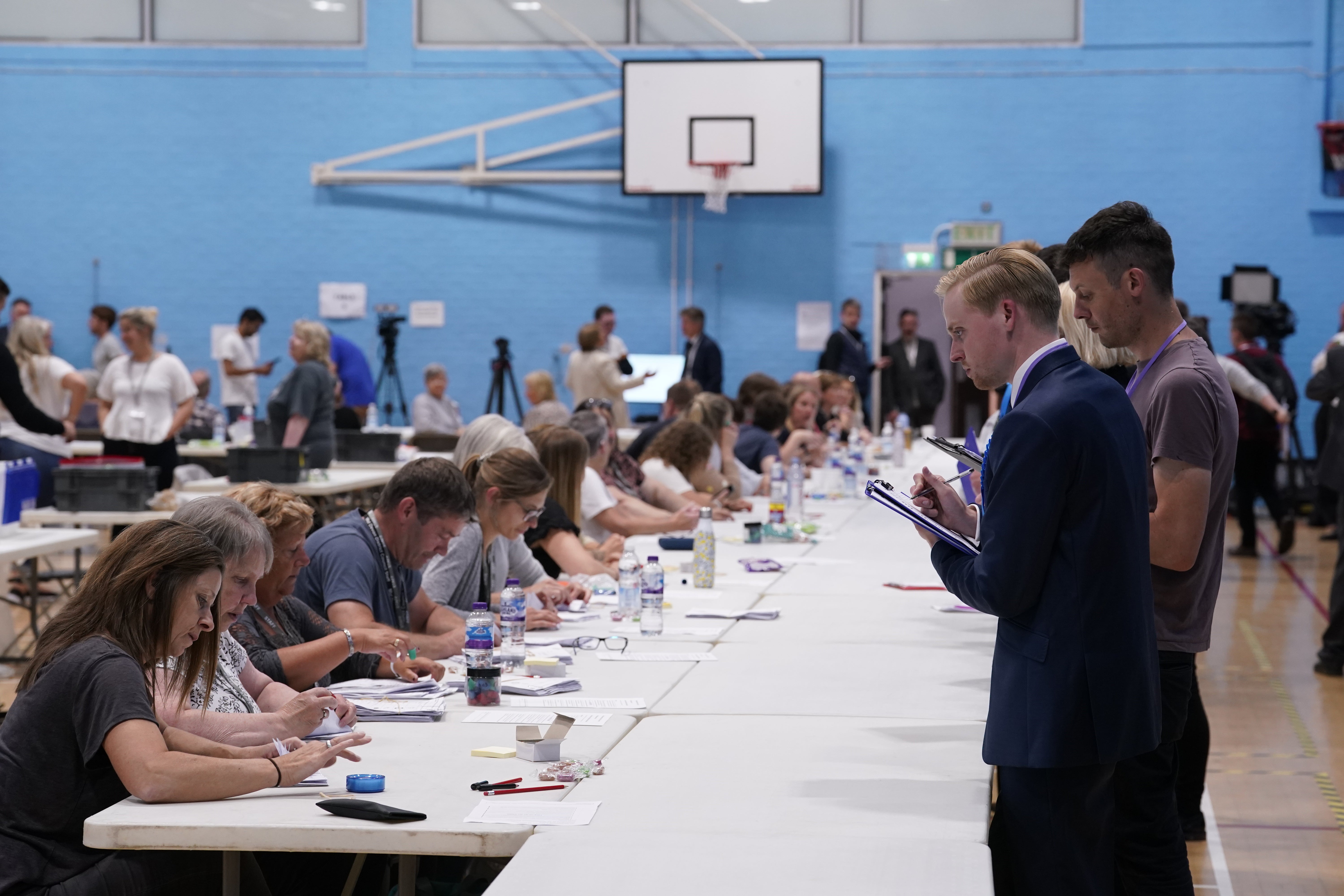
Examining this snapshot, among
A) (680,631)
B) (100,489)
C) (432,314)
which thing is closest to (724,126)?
(432,314)

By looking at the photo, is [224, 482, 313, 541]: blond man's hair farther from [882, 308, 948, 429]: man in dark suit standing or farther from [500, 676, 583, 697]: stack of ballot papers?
[882, 308, 948, 429]: man in dark suit standing

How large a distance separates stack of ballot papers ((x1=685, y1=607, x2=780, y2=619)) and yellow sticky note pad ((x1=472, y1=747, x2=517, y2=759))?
149cm

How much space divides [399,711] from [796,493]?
3817mm

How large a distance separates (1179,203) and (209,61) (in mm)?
8958

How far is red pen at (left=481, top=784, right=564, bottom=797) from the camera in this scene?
222cm

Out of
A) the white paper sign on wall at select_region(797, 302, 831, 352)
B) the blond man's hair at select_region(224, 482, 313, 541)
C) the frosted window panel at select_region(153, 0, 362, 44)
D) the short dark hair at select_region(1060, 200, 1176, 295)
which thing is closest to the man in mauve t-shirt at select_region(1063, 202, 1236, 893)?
the short dark hair at select_region(1060, 200, 1176, 295)

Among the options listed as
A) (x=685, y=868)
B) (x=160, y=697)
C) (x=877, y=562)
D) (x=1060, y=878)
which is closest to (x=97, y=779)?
(x=160, y=697)

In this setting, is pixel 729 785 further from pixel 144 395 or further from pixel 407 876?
pixel 144 395

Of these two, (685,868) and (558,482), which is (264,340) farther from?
(685,868)

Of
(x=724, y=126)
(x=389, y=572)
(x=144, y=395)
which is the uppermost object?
(x=724, y=126)

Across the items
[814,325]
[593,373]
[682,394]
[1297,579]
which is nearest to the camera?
[682,394]

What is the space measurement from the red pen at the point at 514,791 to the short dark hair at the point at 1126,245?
136 cm

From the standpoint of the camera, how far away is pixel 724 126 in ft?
39.1

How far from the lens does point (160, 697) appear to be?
2.42 metres
